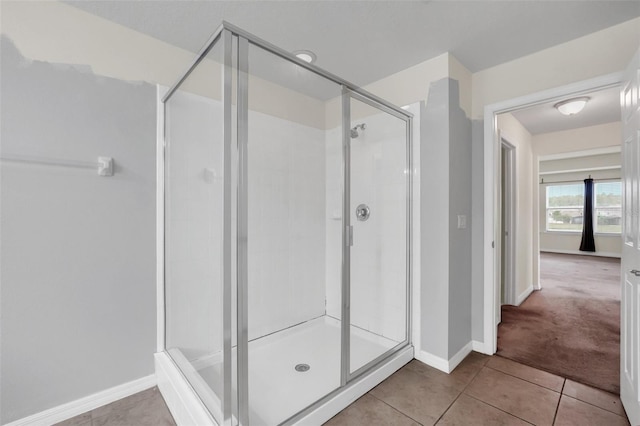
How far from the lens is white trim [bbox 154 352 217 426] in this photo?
1.44 m

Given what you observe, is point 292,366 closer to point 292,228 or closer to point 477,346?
point 292,228

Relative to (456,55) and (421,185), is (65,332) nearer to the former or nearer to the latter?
(421,185)

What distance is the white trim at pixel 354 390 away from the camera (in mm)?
1610

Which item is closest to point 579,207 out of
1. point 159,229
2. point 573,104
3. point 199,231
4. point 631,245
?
point 573,104

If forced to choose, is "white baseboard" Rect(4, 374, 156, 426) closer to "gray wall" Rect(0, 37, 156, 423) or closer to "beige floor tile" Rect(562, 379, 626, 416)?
"gray wall" Rect(0, 37, 156, 423)

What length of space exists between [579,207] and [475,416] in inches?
347

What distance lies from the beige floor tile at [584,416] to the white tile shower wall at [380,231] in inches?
42.2

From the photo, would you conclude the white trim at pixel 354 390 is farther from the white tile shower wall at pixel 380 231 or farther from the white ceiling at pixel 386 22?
the white ceiling at pixel 386 22

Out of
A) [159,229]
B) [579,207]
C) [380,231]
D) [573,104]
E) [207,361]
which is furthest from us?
[579,207]

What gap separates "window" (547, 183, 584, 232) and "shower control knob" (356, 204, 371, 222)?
8310 millimetres

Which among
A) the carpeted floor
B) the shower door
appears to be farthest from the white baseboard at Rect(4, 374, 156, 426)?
the carpeted floor

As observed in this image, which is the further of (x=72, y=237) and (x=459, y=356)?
(x=459, y=356)

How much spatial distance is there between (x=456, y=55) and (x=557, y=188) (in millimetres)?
8280

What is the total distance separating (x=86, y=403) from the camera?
68.6 inches
